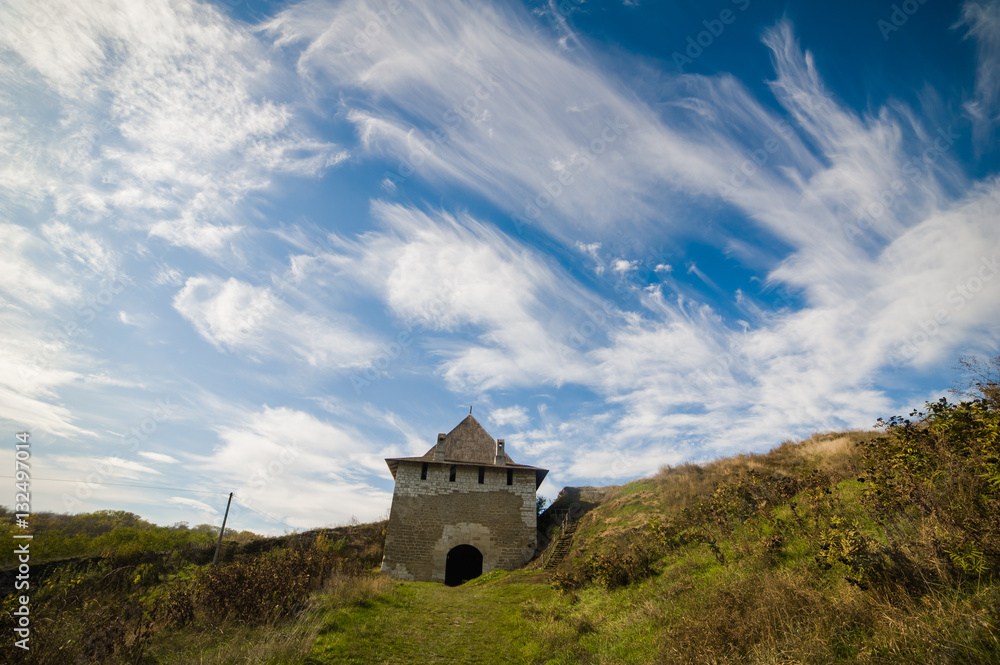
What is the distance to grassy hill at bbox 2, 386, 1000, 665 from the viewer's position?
452cm

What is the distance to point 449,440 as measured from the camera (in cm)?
2356

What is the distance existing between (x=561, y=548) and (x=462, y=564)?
674cm

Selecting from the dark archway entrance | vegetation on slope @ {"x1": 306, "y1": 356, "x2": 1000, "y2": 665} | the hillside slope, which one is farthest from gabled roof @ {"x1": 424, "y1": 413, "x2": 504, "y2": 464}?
vegetation on slope @ {"x1": 306, "y1": 356, "x2": 1000, "y2": 665}

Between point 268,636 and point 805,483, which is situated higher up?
point 805,483

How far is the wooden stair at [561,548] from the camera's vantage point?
55.6 feet

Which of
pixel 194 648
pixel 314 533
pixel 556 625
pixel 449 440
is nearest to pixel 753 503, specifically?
pixel 556 625

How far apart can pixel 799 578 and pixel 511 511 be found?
16.7m

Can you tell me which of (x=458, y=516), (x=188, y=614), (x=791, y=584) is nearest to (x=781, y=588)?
(x=791, y=584)

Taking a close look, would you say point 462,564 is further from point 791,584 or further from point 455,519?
point 791,584

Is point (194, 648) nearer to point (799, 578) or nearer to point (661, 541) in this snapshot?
point (799, 578)

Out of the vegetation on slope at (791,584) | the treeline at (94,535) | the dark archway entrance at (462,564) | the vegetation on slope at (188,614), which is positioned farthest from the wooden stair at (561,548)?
the treeline at (94,535)

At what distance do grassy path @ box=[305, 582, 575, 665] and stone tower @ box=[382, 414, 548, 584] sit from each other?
829 cm

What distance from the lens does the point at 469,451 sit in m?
23.2

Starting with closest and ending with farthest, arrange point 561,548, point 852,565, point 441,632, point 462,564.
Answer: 1. point 852,565
2. point 441,632
3. point 561,548
4. point 462,564
